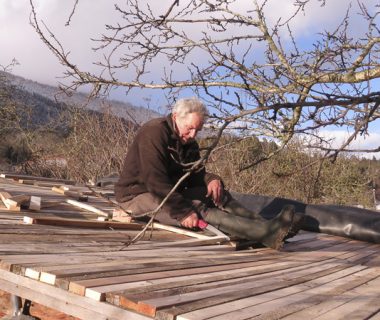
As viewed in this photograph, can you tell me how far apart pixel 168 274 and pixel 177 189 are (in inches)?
70.0

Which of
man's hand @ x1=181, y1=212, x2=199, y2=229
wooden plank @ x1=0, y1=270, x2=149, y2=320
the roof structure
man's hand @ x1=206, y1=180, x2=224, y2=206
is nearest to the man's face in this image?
man's hand @ x1=206, y1=180, x2=224, y2=206

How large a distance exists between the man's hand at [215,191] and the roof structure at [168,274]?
57cm

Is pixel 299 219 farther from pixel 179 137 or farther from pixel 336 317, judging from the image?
pixel 336 317

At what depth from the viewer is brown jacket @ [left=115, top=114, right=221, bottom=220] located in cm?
425

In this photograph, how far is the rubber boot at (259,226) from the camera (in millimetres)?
4094

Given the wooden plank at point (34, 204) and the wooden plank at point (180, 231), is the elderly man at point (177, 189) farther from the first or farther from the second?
the wooden plank at point (34, 204)

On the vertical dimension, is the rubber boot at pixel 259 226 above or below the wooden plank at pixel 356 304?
above

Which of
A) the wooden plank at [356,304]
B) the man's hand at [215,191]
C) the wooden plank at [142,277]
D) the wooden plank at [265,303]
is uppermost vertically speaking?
the man's hand at [215,191]

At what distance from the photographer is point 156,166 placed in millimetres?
4262

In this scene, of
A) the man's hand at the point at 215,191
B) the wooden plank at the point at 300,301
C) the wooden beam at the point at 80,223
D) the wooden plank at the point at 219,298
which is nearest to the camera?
the wooden plank at the point at 219,298

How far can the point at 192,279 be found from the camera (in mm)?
2719

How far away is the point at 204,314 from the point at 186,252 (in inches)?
59.4

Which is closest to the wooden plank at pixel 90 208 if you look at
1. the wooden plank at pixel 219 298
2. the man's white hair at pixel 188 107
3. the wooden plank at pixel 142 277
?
the man's white hair at pixel 188 107

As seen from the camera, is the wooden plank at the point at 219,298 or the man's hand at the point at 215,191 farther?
the man's hand at the point at 215,191
